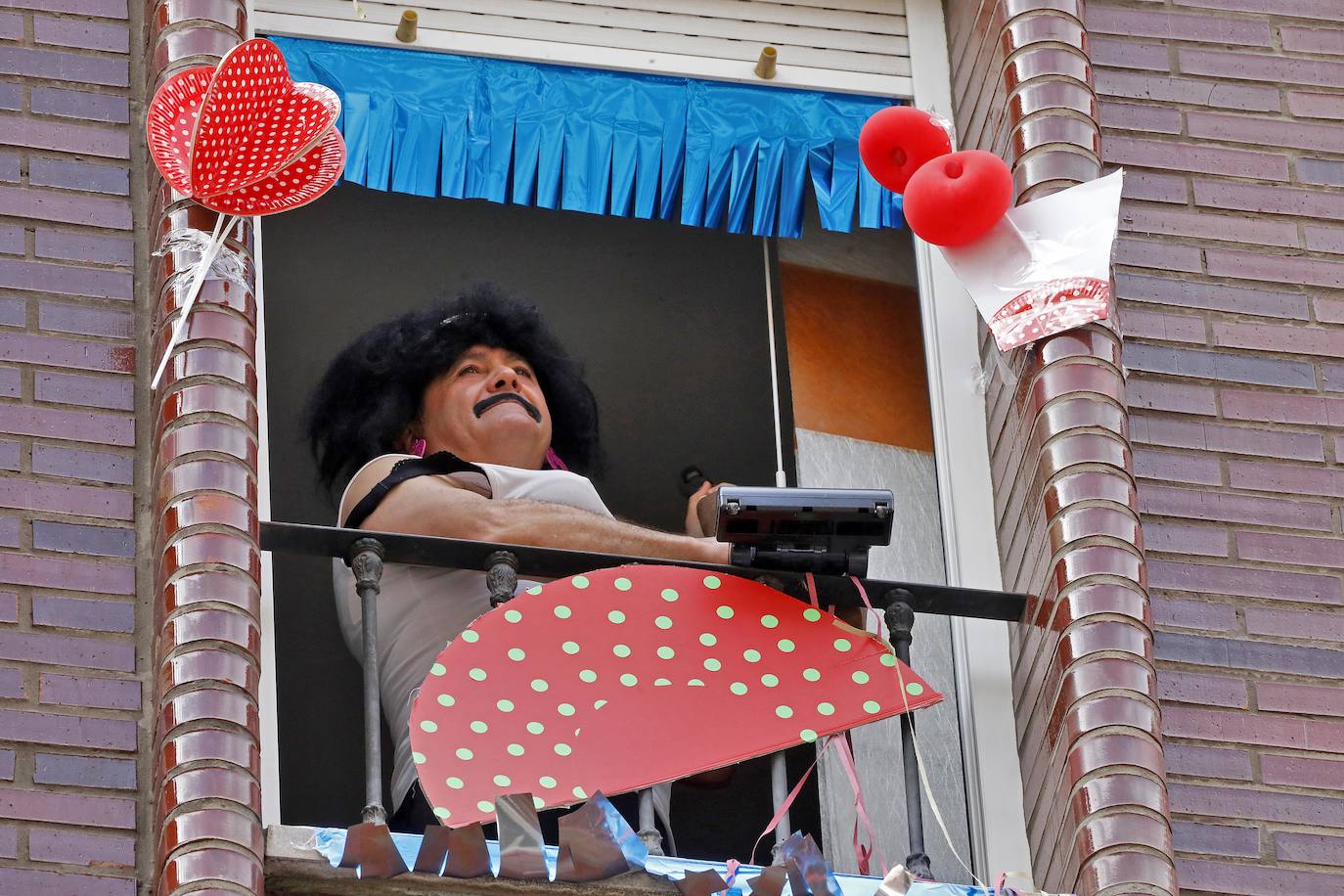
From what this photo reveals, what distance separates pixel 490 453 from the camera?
23.0ft

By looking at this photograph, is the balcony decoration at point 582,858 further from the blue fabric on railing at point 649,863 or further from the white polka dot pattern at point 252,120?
the white polka dot pattern at point 252,120

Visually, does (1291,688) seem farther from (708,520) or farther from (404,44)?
(404,44)

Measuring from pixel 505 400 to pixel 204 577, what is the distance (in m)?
1.59

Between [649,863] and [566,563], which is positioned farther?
[566,563]

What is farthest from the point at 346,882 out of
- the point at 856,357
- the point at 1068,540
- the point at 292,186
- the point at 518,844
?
the point at 856,357

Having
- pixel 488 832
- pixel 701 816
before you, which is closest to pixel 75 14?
pixel 488 832

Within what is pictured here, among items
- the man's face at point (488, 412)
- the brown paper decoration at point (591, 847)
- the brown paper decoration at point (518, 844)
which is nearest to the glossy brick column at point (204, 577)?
the brown paper decoration at point (518, 844)

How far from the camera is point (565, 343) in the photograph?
8.05 meters

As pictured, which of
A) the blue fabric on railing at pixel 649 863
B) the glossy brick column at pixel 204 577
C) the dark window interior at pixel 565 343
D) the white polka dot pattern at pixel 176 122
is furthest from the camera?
the dark window interior at pixel 565 343

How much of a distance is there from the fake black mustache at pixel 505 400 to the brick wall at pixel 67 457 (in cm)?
114

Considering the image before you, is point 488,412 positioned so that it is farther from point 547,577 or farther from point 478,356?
point 547,577

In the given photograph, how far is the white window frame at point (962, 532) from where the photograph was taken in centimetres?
617

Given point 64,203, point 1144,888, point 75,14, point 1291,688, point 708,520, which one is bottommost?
point 1144,888

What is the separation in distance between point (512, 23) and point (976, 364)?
59.7 inches
